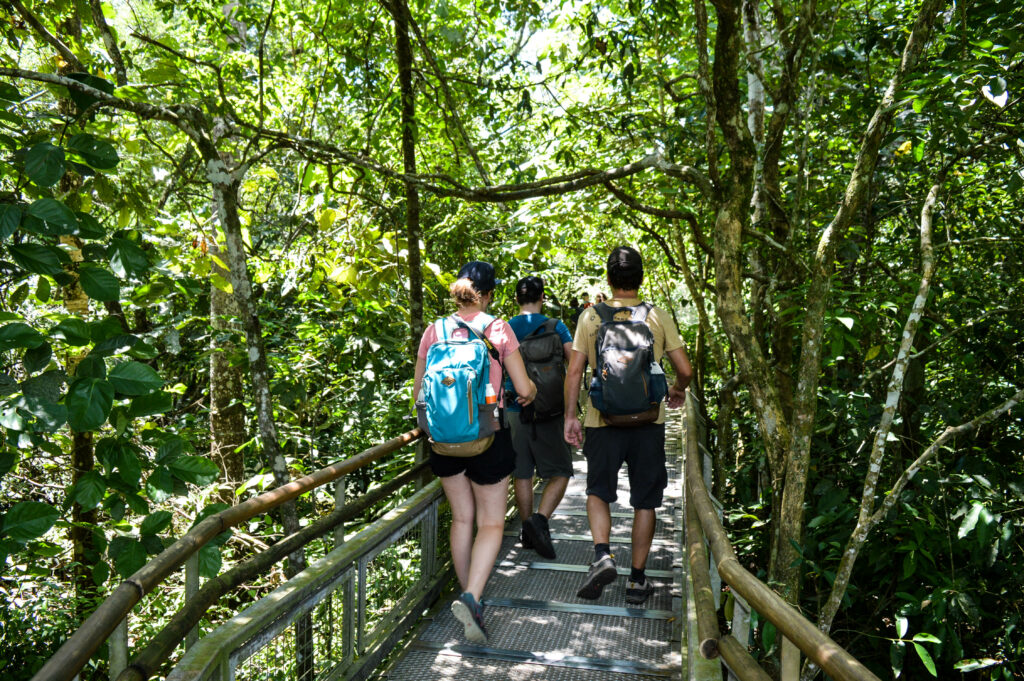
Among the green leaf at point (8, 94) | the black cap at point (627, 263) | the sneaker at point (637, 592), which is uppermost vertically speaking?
the green leaf at point (8, 94)

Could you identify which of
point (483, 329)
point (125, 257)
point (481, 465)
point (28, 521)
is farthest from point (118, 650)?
point (483, 329)

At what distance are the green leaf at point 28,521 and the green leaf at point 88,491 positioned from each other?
158 mm

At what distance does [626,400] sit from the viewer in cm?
397

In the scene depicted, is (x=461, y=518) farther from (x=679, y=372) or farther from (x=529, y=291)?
(x=529, y=291)

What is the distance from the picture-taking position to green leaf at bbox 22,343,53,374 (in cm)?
260

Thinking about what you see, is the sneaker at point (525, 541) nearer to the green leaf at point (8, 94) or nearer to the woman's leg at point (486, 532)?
the woman's leg at point (486, 532)

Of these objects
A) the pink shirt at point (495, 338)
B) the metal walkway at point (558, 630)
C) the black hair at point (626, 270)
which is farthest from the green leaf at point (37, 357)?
the black hair at point (626, 270)

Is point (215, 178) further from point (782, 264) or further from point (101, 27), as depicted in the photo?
point (782, 264)

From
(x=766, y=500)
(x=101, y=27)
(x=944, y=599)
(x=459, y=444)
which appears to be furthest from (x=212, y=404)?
(x=944, y=599)

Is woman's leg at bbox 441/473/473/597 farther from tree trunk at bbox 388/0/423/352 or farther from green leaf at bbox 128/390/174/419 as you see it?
tree trunk at bbox 388/0/423/352

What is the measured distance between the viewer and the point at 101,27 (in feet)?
16.9

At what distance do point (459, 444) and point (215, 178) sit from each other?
7.38ft

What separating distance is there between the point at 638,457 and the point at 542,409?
990 millimetres

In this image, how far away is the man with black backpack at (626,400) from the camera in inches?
156
